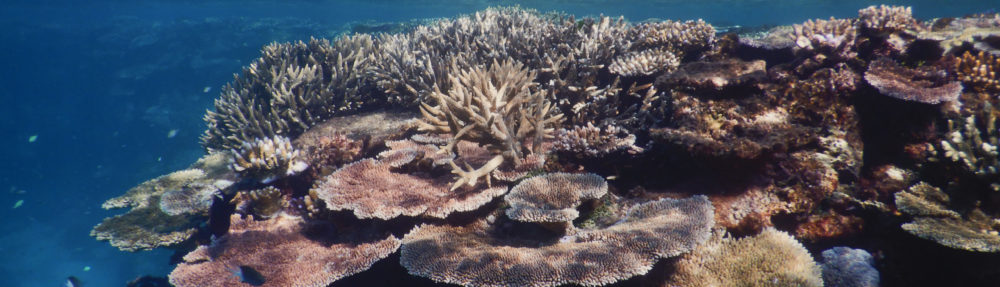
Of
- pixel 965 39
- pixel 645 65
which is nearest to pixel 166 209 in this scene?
pixel 645 65

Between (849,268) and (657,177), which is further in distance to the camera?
(657,177)

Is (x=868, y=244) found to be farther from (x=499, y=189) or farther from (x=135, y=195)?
(x=135, y=195)

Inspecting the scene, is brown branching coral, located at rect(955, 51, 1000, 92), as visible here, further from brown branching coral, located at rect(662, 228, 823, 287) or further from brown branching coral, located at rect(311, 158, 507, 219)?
brown branching coral, located at rect(311, 158, 507, 219)

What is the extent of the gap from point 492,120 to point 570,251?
4.76ft

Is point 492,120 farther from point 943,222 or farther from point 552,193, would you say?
point 943,222

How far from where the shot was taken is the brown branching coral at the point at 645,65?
4945mm

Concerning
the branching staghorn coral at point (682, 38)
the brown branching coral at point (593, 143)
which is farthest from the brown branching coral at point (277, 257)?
the branching staghorn coral at point (682, 38)

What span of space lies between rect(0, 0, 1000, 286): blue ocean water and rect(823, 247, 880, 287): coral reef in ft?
80.8

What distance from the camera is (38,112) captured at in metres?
31.8

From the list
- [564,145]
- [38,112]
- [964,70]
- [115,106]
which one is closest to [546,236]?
[564,145]

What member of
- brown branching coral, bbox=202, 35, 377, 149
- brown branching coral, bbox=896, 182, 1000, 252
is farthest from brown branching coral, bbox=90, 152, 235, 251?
brown branching coral, bbox=896, 182, 1000, 252

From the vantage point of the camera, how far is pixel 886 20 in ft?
15.8

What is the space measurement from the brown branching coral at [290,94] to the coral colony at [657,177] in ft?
5.64

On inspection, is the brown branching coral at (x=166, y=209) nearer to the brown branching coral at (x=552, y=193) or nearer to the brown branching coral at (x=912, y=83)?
the brown branching coral at (x=552, y=193)
